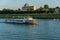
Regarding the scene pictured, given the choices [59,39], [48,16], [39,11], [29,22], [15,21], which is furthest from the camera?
[39,11]

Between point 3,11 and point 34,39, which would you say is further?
point 3,11

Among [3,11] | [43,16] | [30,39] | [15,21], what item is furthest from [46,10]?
[30,39]

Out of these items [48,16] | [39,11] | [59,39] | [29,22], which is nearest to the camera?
[59,39]

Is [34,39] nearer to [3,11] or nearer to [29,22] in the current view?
[29,22]

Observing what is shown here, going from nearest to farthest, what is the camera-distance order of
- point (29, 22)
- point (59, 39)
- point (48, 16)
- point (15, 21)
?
point (59, 39), point (29, 22), point (15, 21), point (48, 16)

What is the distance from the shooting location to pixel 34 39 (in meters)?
33.7

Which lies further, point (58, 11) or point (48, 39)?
point (58, 11)

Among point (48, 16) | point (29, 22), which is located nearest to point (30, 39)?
point (29, 22)

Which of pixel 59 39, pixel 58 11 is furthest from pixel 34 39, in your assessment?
pixel 58 11

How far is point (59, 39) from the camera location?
33.4 meters

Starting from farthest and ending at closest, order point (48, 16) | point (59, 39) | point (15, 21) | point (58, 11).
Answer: point (58, 11), point (48, 16), point (15, 21), point (59, 39)

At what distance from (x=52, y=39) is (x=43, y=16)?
328 feet

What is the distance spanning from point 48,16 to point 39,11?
17.4m

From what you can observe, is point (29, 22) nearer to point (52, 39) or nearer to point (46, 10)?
point (52, 39)
